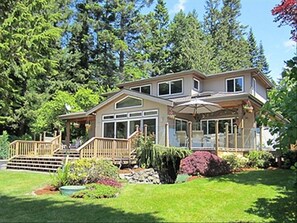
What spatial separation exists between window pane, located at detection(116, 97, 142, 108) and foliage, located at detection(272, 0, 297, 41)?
9343 millimetres

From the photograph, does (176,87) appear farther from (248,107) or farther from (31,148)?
(31,148)

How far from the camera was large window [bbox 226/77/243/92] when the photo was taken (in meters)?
19.9

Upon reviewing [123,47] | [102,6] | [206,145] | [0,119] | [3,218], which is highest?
[102,6]

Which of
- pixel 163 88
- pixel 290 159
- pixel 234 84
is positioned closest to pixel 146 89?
pixel 163 88

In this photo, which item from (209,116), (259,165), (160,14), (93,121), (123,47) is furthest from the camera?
(160,14)

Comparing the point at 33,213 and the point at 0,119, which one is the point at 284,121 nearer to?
the point at 33,213

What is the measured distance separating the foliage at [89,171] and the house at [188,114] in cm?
471

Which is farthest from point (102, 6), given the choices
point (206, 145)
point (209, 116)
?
point (206, 145)

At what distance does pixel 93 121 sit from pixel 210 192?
15.7 metres

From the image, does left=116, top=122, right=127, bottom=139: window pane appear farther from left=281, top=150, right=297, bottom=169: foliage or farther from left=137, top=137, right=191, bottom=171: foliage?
left=281, top=150, right=297, bottom=169: foliage

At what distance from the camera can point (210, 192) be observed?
8461 mm

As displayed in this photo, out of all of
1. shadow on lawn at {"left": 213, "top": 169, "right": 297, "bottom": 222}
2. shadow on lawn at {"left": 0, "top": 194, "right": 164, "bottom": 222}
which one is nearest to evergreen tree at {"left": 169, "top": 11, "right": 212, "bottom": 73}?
shadow on lawn at {"left": 213, "top": 169, "right": 297, "bottom": 222}

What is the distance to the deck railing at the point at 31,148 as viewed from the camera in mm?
17266

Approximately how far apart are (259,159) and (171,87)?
30.3 ft
